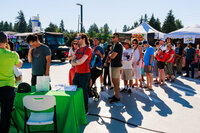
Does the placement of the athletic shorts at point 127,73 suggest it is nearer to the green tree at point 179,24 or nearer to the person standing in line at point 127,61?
the person standing in line at point 127,61

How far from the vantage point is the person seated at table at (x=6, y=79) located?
263 cm

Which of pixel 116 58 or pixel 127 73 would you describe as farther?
pixel 127 73

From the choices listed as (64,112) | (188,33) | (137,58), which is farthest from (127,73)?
(188,33)

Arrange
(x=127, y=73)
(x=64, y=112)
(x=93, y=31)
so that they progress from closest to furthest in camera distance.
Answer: (x=64, y=112) < (x=127, y=73) < (x=93, y=31)

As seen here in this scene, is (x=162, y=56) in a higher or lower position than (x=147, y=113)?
higher

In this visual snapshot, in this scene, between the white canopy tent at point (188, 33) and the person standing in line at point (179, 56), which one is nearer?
Result: the person standing in line at point (179, 56)

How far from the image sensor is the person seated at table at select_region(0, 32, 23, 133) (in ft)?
8.64

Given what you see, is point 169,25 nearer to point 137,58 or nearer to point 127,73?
point 137,58

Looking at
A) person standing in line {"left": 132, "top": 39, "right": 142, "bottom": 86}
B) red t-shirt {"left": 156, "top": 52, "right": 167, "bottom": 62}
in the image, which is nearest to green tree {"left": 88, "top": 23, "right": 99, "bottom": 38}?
red t-shirt {"left": 156, "top": 52, "right": 167, "bottom": 62}

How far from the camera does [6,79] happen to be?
8.90 feet

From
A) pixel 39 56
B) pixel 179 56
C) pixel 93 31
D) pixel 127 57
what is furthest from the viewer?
pixel 93 31

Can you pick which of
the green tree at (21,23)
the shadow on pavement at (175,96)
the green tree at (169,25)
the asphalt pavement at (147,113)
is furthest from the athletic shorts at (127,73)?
the green tree at (21,23)

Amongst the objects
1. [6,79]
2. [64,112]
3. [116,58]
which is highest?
[116,58]

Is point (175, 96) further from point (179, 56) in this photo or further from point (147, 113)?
point (179, 56)
